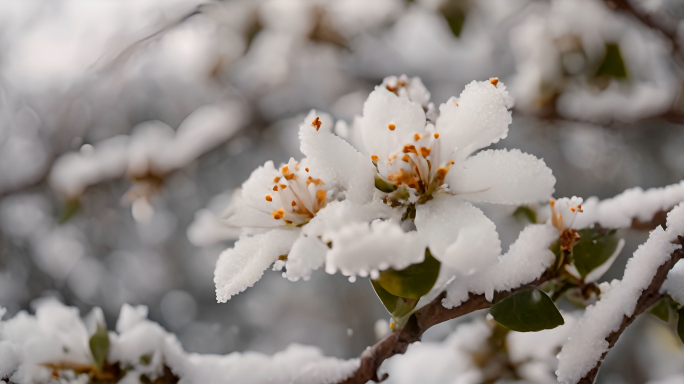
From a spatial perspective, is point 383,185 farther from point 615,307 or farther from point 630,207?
point 630,207

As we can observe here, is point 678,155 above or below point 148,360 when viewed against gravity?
below

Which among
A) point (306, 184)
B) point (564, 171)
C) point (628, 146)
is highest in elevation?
point (306, 184)

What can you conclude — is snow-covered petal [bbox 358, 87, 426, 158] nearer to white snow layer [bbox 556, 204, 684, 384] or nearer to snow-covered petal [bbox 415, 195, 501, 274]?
snow-covered petal [bbox 415, 195, 501, 274]

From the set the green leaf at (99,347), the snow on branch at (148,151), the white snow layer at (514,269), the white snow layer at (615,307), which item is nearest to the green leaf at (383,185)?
the white snow layer at (514,269)

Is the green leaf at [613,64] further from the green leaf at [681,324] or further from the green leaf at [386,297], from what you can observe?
the green leaf at [386,297]

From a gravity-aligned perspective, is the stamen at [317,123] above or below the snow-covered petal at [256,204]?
above

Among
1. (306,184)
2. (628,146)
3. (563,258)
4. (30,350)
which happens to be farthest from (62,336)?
(628,146)

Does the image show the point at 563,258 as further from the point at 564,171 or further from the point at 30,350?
the point at 564,171

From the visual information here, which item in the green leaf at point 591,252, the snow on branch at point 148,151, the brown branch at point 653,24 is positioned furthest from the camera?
the snow on branch at point 148,151
